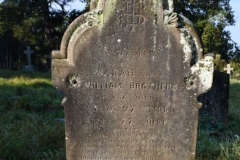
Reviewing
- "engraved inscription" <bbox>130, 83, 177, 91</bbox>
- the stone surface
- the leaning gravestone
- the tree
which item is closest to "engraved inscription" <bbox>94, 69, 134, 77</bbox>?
the leaning gravestone

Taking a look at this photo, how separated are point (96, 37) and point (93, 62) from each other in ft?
0.86

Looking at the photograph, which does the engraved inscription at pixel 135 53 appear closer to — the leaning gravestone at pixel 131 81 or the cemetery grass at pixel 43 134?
the leaning gravestone at pixel 131 81

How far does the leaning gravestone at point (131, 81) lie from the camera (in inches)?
168

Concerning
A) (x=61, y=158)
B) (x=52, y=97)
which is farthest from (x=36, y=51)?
(x=61, y=158)

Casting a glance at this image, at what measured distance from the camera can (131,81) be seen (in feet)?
14.3

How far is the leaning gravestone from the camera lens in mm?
4270

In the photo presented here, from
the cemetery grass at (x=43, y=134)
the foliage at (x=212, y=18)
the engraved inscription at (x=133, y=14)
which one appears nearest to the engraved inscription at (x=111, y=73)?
the engraved inscription at (x=133, y=14)

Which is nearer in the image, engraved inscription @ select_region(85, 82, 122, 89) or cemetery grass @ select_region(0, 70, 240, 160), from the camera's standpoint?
engraved inscription @ select_region(85, 82, 122, 89)

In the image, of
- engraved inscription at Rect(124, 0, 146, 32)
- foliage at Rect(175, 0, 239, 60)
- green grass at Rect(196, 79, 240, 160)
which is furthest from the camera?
foliage at Rect(175, 0, 239, 60)

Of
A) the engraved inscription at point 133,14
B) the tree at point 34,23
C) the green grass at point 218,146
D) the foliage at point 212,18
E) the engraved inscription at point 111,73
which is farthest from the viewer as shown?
the foliage at point 212,18

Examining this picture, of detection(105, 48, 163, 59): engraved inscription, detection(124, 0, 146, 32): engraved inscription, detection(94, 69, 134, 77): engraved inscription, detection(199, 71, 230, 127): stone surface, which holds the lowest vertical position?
detection(199, 71, 230, 127): stone surface

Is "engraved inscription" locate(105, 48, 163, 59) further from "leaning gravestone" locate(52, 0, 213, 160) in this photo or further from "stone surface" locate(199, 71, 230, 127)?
"stone surface" locate(199, 71, 230, 127)

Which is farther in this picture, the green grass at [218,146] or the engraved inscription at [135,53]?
the green grass at [218,146]

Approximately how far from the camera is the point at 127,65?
434 cm
